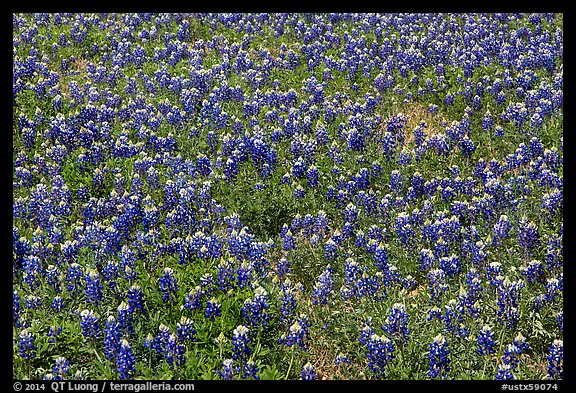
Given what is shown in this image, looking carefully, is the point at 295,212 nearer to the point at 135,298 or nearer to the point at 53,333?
the point at 135,298

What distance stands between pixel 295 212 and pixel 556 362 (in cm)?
299

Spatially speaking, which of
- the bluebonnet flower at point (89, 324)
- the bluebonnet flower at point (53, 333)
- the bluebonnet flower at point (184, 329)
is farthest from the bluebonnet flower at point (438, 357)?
the bluebonnet flower at point (53, 333)

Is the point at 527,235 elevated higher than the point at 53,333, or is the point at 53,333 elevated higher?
the point at 527,235

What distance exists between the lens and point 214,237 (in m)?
5.61

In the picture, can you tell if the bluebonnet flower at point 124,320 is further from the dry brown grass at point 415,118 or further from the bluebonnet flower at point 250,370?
the dry brown grass at point 415,118

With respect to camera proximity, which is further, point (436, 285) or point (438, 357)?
point (436, 285)

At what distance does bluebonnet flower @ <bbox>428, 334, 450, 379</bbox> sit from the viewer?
14.3ft

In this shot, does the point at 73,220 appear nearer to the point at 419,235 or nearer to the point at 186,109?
the point at 186,109

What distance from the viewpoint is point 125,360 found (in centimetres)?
430

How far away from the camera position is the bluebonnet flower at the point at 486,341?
4430 millimetres

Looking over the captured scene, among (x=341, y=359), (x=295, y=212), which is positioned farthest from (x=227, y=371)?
(x=295, y=212)

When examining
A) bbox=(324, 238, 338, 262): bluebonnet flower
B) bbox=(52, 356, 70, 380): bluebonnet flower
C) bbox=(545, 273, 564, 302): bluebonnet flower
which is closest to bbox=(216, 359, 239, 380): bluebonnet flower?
bbox=(52, 356, 70, 380): bluebonnet flower

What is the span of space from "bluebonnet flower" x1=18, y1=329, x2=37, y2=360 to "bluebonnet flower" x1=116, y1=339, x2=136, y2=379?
2.39 feet

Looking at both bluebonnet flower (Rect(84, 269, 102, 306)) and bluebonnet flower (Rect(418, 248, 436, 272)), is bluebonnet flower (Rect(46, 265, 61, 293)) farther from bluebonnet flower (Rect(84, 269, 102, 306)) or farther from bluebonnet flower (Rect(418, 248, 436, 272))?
bluebonnet flower (Rect(418, 248, 436, 272))
